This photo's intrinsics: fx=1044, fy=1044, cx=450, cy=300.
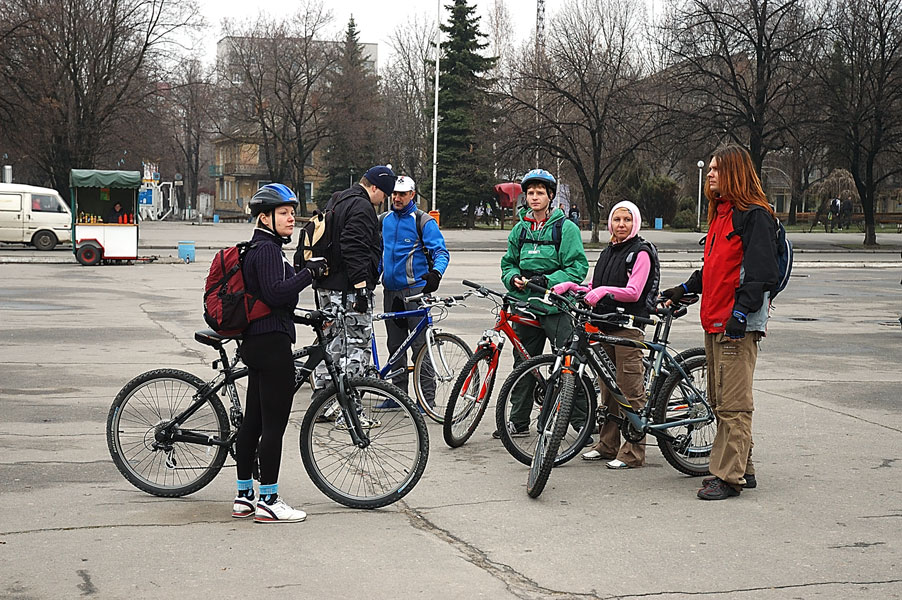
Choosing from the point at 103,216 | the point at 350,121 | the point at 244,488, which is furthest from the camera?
the point at 350,121

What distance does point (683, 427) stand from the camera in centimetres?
693

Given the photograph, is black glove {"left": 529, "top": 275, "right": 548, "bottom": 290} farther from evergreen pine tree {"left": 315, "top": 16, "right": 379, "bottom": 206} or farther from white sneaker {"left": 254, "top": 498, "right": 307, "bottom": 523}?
evergreen pine tree {"left": 315, "top": 16, "right": 379, "bottom": 206}

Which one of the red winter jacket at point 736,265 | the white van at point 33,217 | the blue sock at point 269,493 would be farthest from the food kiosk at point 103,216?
the red winter jacket at point 736,265

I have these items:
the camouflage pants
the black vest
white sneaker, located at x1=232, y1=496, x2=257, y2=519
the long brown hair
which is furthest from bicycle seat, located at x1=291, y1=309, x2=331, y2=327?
the long brown hair

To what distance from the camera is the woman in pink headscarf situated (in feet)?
22.9

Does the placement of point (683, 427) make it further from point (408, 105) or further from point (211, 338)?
point (408, 105)

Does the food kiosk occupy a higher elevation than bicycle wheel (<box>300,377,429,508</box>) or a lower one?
higher

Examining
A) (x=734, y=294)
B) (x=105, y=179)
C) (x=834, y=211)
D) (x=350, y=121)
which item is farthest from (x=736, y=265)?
(x=350, y=121)

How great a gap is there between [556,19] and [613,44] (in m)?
3.79

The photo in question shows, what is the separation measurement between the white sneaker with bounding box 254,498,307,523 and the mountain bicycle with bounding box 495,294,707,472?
1.72 metres

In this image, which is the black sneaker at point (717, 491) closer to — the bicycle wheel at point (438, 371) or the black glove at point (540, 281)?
the black glove at point (540, 281)

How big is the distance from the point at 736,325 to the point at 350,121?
67.7m

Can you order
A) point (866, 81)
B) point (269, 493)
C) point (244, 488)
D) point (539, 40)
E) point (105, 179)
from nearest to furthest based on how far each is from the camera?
point (269, 493), point (244, 488), point (105, 179), point (866, 81), point (539, 40)

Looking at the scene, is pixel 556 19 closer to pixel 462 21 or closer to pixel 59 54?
pixel 462 21
